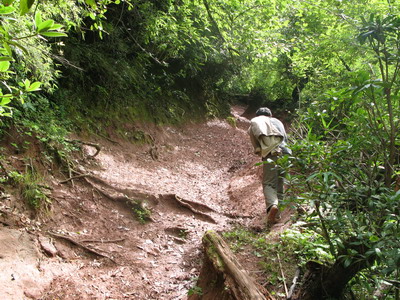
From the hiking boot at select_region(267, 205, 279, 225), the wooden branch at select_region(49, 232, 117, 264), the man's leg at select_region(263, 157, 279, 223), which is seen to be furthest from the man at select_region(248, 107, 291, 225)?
the wooden branch at select_region(49, 232, 117, 264)

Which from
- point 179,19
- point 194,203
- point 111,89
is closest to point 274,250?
point 194,203

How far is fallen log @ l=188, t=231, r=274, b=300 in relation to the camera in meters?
2.64

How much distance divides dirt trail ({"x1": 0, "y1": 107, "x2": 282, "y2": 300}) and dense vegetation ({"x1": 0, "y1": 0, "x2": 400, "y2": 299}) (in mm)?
1297

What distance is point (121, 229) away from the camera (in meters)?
4.92

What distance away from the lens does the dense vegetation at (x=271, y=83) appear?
2002mm

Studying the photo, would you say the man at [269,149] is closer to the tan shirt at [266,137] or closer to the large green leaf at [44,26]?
the tan shirt at [266,137]

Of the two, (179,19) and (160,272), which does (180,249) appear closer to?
(160,272)

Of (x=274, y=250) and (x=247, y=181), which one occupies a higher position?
(x=274, y=250)

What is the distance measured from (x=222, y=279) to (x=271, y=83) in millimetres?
18061

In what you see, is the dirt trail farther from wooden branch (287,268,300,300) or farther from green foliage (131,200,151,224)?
wooden branch (287,268,300,300)

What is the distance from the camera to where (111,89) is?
8969 millimetres

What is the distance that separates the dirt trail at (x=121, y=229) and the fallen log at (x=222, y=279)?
749 millimetres

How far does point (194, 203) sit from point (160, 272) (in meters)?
2.30

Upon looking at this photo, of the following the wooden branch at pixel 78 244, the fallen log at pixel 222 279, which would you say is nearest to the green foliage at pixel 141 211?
the wooden branch at pixel 78 244
